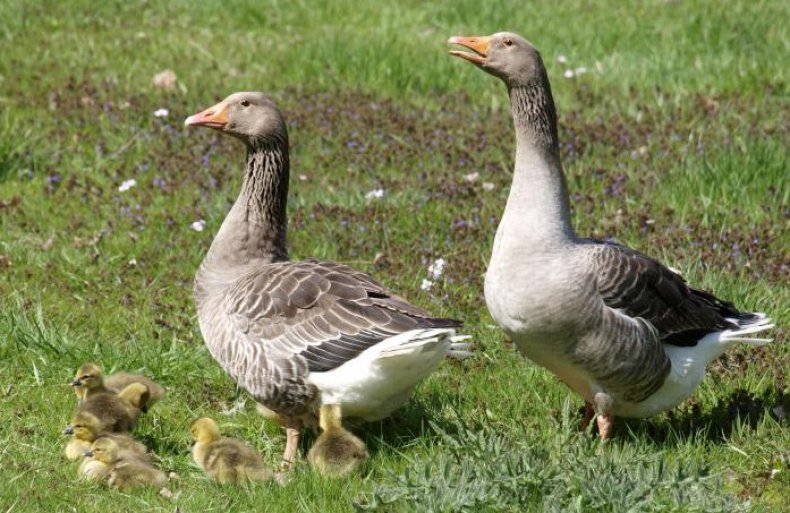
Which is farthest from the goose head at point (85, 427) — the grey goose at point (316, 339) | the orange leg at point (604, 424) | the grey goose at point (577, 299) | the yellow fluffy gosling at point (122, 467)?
the orange leg at point (604, 424)

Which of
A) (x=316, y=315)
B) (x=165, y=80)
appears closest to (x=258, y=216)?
(x=316, y=315)

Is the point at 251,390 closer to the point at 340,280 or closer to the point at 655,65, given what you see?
the point at 340,280

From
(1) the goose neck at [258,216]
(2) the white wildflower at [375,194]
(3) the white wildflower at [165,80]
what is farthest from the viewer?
(3) the white wildflower at [165,80]

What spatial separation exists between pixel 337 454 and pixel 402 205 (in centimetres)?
363

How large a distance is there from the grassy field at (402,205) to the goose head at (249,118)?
4.30 feet

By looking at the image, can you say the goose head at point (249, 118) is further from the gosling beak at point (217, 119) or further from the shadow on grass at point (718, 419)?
the shadow on grass at point (718, 419)

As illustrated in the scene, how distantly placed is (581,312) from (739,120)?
214 inches

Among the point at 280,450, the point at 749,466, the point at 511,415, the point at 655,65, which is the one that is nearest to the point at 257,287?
the point at 280,450

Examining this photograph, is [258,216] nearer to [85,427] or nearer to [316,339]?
[316,339]

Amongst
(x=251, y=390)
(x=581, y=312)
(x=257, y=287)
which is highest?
(x=581, y=312)

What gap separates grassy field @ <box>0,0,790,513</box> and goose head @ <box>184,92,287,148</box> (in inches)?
51.6

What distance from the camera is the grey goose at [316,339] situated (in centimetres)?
580

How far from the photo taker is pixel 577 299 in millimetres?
5676

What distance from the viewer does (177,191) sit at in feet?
30.6
